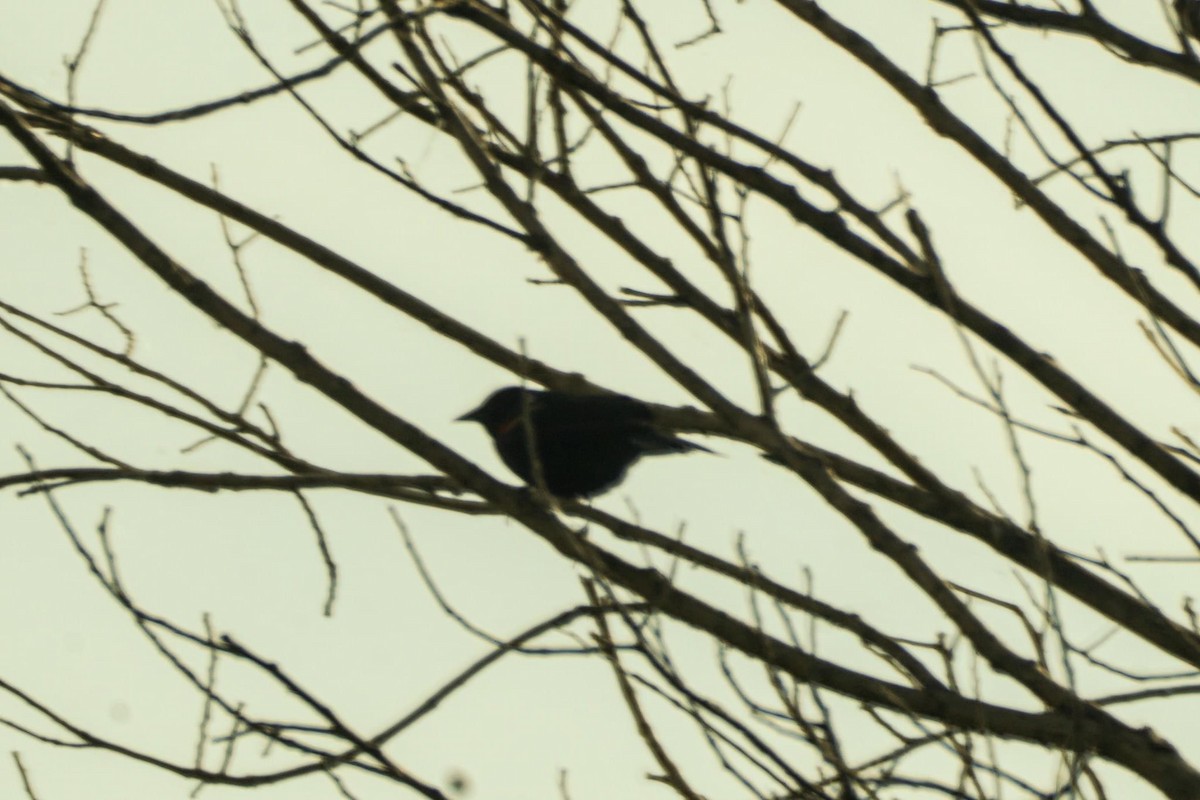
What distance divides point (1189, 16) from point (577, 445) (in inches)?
137

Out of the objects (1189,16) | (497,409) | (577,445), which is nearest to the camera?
(1189,16)

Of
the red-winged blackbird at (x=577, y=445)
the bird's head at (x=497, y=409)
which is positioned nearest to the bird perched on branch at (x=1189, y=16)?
the red-winged blackbird at (x=577, y=445)

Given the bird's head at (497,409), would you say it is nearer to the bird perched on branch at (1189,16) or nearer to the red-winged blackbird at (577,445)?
the red-winged blackbird at (577,445)

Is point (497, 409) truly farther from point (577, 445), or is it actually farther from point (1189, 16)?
Answer: point (1189, 16)

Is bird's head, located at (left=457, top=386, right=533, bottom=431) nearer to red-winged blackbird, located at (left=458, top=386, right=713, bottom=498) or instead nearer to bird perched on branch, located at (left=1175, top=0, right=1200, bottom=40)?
red-winged blackbird, located at (left=458, top=386, right=713, bottom=498)

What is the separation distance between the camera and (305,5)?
3.18 meters

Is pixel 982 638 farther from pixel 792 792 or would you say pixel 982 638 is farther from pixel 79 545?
pixel 79 545

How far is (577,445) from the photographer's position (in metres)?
6.02

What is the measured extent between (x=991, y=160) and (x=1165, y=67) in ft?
1.24

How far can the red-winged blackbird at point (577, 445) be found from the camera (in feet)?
18.7

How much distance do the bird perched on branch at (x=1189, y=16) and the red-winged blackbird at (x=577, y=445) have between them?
284cm

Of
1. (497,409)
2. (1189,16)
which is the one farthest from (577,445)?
(1189,16)

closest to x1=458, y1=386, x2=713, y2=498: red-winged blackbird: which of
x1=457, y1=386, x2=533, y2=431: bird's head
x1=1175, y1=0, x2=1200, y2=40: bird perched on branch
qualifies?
x1=457, y1=386, x2=533, y2=431: bird's head

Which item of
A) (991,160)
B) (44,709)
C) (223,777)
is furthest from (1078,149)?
(44,709)
